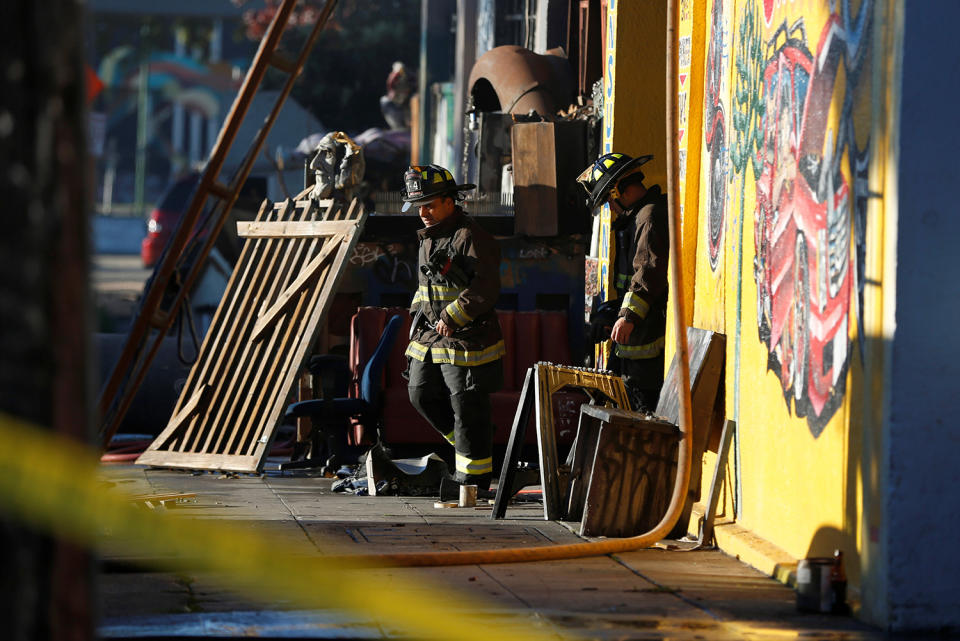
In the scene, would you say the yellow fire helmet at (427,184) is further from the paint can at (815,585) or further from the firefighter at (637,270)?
the paint can at (815,585)

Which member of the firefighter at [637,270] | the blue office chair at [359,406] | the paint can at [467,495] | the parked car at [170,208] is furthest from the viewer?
the parked car at [170,208]

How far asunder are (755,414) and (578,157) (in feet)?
17.4

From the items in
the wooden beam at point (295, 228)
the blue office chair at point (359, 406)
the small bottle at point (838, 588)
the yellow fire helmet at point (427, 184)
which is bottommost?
the small bottle at point (838, 588)

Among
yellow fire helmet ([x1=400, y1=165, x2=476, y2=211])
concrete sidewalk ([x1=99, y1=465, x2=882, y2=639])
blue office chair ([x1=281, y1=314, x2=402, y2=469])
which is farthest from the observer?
blue office chair ([x1=281, y1=314, x2=402, y2=469])

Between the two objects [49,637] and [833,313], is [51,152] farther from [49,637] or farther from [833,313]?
[833,313]

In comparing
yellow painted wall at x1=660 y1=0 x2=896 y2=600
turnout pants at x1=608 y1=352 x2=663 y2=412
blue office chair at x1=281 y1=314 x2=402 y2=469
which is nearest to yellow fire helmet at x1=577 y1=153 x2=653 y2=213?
yellow painted wall at x1=660 y1=0 x2=896 y2=600

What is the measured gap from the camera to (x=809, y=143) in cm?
589

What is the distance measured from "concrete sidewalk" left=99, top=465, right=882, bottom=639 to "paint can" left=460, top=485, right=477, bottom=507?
0.70ft

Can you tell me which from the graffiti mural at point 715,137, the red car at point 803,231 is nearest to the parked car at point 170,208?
the graffiti mural at point 715,137

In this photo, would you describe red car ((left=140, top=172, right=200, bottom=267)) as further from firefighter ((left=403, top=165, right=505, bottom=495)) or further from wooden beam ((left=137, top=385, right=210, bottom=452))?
firefighter ((left=403, top=165, right=505, bottom=495))

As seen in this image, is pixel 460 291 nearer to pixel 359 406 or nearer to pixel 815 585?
pixel 359 406

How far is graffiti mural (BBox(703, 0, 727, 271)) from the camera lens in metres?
7.44

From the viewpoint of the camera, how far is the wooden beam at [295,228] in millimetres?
10484

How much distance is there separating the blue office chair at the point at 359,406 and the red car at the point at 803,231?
13.2 feet
